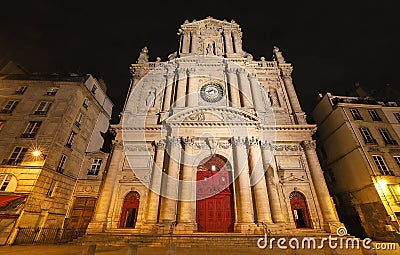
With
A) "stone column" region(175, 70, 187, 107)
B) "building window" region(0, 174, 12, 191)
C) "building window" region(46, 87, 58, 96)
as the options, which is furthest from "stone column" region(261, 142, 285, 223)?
"building window" region(46, 87, 58, 96)

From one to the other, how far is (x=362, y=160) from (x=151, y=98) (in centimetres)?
2038

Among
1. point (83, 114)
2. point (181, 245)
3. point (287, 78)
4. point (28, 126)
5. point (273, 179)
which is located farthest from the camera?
point (287, 78)

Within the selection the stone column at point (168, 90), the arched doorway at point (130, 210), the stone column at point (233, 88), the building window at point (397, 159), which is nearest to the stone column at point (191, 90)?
the stone column at point (168, 90)

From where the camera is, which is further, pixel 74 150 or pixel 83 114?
pixel 83 114

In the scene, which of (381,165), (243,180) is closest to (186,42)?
(243,180)

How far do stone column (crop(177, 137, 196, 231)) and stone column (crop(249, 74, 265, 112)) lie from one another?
25.7 feet

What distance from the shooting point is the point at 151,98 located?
2078 cm

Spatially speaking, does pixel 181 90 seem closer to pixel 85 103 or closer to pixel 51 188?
pixel 85 103

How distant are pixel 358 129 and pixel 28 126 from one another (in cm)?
2967

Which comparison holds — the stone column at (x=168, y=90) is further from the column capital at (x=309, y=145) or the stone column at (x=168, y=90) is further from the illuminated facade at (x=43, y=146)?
the column capital at (x=309, y=145)

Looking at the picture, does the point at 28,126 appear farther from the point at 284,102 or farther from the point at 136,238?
the point at 284,102

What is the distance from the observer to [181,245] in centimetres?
1127

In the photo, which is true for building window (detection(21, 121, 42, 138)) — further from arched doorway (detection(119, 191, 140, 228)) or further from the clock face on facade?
the clock face on facade

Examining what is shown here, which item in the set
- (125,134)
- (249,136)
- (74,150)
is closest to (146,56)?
(125,134)
